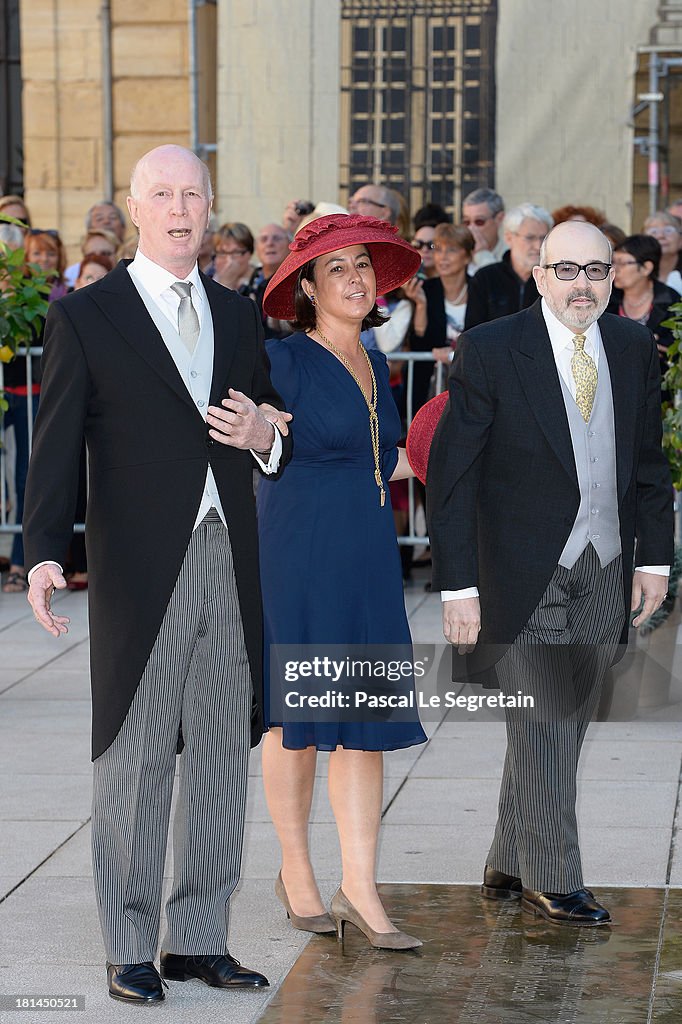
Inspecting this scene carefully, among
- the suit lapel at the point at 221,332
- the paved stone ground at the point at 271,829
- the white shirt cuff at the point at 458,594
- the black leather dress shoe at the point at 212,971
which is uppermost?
the suit lapel at the point at 221,332

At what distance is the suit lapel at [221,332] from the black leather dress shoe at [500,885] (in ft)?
5.53

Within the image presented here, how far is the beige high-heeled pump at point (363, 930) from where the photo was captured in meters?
5.00

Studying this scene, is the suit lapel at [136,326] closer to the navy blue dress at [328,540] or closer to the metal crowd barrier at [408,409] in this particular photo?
the navy blue dress at [328,540]

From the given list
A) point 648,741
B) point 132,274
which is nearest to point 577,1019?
point 132,274

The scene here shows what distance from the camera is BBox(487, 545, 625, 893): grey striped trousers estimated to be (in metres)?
5.23

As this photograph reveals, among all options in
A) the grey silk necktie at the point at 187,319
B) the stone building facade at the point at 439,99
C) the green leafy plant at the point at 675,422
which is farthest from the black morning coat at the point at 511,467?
the stone building facade at the point at 439,99

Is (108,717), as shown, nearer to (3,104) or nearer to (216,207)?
(216,207)

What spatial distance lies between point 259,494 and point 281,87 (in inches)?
400

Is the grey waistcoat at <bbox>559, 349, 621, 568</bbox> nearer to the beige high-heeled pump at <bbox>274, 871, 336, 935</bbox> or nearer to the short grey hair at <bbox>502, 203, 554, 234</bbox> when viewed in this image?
the beige high-heeled pump at <bbox>274, 871, 336, 935</bbox>

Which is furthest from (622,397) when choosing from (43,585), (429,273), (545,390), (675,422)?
(429,273)

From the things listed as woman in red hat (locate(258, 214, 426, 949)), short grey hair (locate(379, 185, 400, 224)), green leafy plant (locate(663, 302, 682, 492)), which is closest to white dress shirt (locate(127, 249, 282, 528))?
woman in red hat (locate(258, 214, 426, 949))

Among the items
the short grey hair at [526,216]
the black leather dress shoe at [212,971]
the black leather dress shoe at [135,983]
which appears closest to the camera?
the black leather dress shoe at [135,983]

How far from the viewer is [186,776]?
477 centimetres

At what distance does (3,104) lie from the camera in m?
17.8
